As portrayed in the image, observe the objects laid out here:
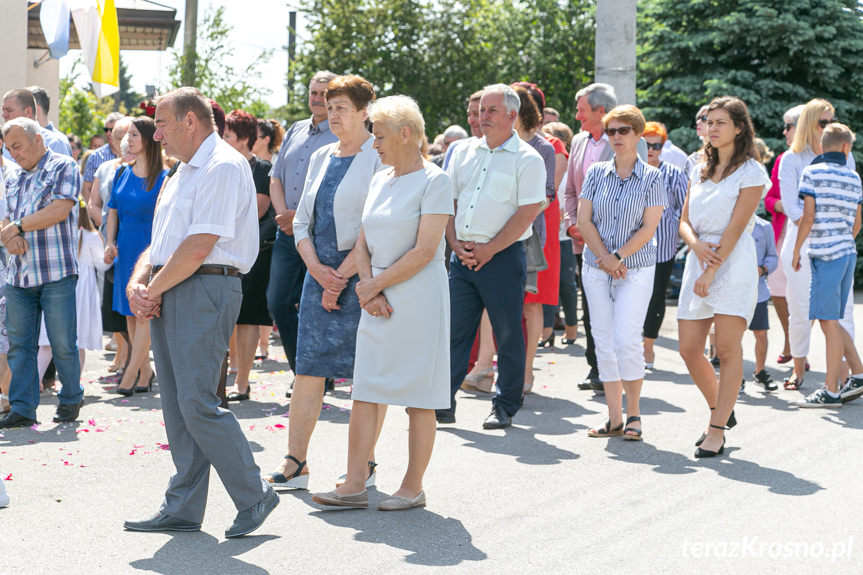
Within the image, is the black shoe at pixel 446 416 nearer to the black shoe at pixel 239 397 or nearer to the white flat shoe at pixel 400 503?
the black shoe at pixel 239 397

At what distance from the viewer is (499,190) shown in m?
7.70

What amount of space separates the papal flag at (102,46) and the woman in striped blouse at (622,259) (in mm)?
9942

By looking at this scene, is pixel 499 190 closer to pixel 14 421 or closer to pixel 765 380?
pixel 765 380

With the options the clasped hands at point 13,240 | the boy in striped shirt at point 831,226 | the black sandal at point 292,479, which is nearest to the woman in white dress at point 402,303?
the black sandal at point 292,479

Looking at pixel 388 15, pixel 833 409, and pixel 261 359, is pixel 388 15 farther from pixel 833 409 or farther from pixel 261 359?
pixel 833 409

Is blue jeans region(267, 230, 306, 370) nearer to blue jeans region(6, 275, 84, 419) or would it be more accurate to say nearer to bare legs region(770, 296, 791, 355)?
blue jeans region(6, 275, 84, 419)

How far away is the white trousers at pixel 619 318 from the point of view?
7355 millimetres

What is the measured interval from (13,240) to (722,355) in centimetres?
488

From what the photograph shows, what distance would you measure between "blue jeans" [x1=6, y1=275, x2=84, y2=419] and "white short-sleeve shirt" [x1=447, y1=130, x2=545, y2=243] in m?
2.88

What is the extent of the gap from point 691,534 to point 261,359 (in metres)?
6.78

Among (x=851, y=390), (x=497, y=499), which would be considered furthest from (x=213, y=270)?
(x=851, y=390)

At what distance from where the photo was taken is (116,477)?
250 inches

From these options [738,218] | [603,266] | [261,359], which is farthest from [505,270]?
[261,359]

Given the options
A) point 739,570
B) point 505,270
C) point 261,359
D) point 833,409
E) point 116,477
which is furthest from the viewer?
point 261,359
